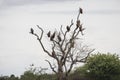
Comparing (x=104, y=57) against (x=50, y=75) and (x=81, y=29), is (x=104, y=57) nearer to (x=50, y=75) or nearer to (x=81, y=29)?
(x=50, y=75)

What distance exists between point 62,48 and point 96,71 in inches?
334

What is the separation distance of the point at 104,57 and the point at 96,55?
1018 millimetres

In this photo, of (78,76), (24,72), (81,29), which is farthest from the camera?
(78,76)

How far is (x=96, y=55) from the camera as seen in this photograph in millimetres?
43531

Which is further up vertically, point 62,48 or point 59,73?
point 62,48

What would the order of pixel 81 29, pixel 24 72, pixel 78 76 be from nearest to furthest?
pixel 81 29 → pixel 24 72 → pixel 78 76

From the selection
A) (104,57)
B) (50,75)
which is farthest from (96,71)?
(50,75)

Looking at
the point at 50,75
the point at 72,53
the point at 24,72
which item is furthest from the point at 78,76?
the point at 72,53

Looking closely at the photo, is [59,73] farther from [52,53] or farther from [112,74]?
[112,74]

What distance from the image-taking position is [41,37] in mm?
34219

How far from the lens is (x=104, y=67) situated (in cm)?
4216

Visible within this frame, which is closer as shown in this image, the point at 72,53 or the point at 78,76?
the point at 72,53

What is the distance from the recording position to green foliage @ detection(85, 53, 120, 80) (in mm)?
42219

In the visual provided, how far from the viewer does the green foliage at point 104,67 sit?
42219 mm
